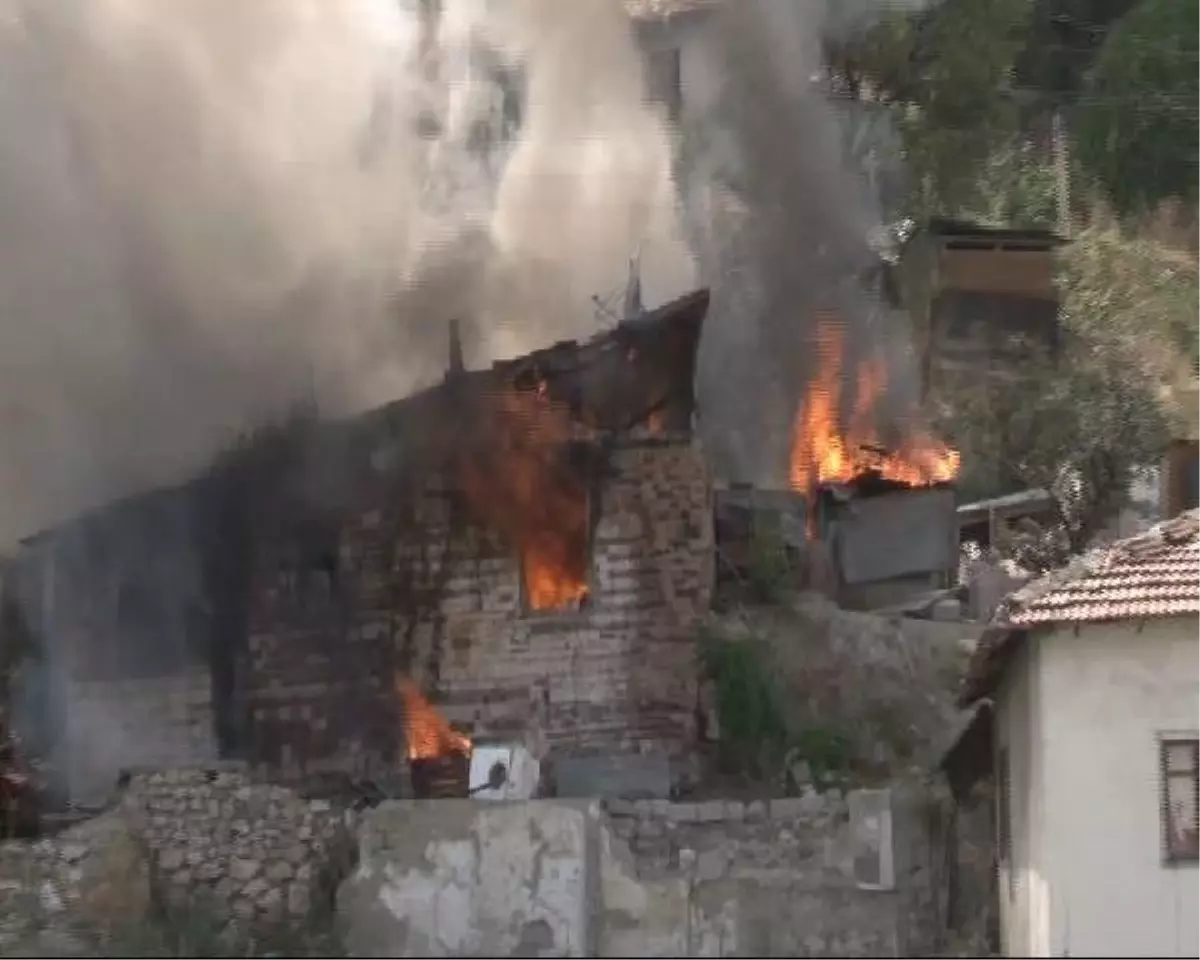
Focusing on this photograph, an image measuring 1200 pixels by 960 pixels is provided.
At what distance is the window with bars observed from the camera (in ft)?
38.8

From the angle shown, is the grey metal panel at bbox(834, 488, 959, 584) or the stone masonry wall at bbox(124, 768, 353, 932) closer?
the stone masonry wall at bbox(124, 768, 353, 932)

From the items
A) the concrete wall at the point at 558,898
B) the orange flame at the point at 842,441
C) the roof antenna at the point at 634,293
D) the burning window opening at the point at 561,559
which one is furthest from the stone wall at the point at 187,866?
the orange flame at the point at 842,441

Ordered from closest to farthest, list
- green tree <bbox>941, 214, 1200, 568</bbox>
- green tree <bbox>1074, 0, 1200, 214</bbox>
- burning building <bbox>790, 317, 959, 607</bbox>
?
burning building <bbox>790, 317, 959, 607</bbox> < green tree <bbox>1074, 0, 1200, 214</bbox> < green tree <bbox>941, 214, 1200, 568</bbox>

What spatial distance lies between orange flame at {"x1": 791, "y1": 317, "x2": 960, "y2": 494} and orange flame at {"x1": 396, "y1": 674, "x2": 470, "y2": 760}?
8.73 meters

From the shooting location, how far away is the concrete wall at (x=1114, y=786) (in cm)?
1168

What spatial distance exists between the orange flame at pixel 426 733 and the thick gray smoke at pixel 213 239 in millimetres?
3939

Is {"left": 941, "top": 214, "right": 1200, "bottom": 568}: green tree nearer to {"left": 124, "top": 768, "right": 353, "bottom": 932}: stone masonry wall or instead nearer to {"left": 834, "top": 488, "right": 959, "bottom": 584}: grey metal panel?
{"left": 834, "top": 488, "right": 959, "bottom": 584}: grey metal panel

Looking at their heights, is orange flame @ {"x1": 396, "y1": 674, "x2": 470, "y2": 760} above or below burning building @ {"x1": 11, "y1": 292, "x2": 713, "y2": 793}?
below

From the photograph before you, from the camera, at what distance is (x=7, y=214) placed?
63.1 ft

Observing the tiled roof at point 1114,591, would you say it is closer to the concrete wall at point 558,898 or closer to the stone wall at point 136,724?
the concrete wall at point 558,898

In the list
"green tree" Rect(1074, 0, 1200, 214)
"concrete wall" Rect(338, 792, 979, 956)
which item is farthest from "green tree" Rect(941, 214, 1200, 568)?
"concrete wall" Rect(338, 792, 979, 956)

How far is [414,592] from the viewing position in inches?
653

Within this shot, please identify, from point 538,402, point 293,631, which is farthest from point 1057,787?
point 293,631

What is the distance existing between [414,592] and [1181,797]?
25.1 ft
